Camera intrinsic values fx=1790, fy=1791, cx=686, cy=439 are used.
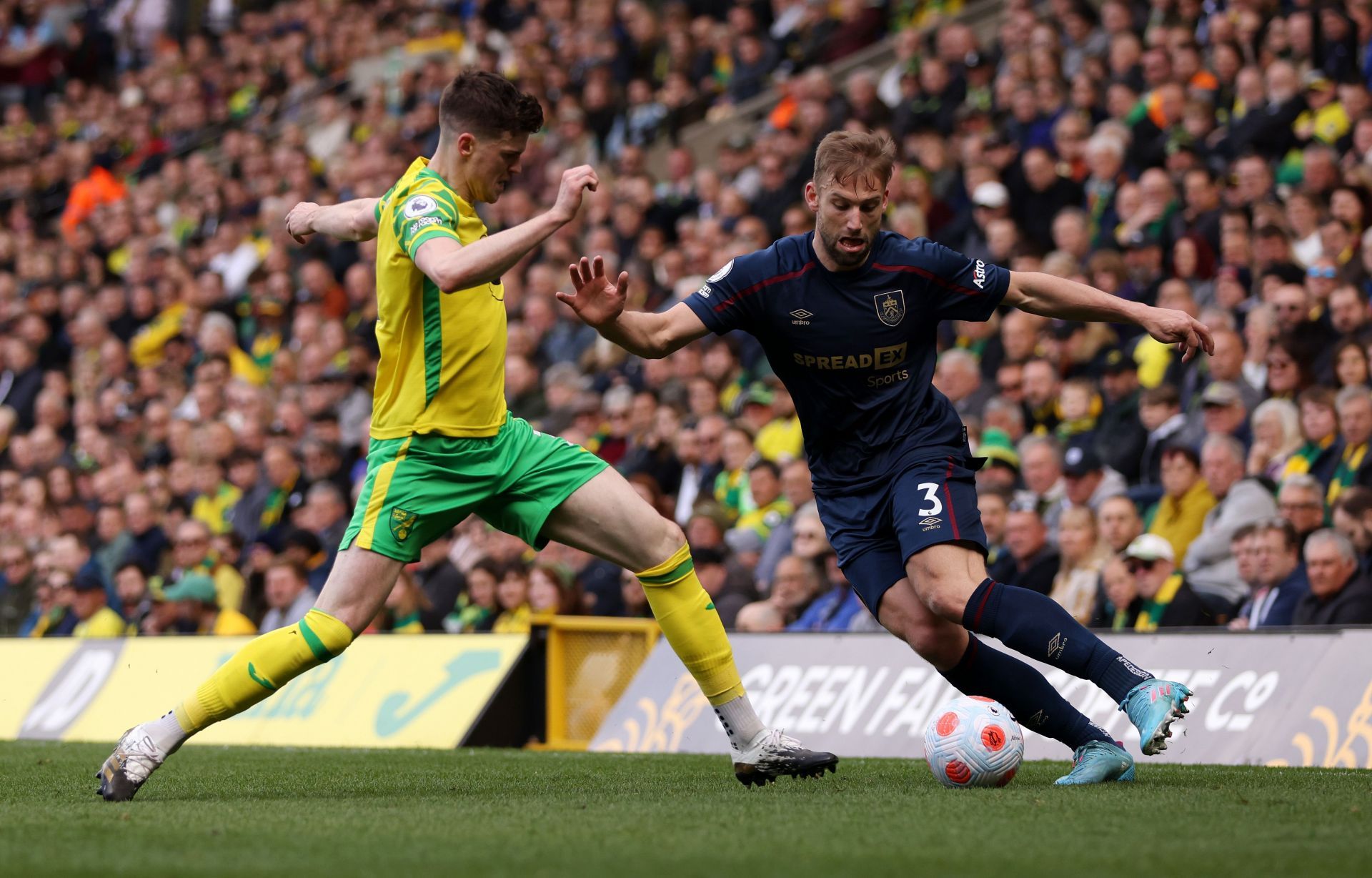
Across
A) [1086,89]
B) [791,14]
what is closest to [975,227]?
[1086,89]

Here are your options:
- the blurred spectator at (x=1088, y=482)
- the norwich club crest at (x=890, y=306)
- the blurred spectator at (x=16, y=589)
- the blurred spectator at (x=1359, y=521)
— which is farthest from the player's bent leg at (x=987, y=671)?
the blurred spectator at (x=16, y=589)

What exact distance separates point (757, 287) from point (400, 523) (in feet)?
4.89

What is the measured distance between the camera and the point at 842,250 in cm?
619

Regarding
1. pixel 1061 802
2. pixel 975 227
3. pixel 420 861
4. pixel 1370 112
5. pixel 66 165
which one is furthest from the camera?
pixel 66 165

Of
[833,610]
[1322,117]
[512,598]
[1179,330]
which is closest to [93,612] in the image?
[512,598]

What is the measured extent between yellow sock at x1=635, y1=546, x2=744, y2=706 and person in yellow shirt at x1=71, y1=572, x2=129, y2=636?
8640 millimetres

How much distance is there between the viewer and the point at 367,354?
1667 centimetres

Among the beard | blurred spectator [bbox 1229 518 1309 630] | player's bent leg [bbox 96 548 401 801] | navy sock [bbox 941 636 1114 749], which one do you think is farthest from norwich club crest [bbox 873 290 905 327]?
blurred spectator [bbox 1229 518 1309 630]

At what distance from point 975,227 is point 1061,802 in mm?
8207

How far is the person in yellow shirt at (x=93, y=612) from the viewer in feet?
45.6

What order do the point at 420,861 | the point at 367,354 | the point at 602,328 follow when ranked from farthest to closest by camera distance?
the point at 367,354 → the point at 602,328 → the point at 420,861

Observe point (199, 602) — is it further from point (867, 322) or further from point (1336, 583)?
point (867, 322)

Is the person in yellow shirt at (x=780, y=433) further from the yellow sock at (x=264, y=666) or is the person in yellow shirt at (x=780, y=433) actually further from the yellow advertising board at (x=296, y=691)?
the yellow sock at (x=264, y=666)

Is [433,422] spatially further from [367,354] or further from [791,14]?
[791,14]
